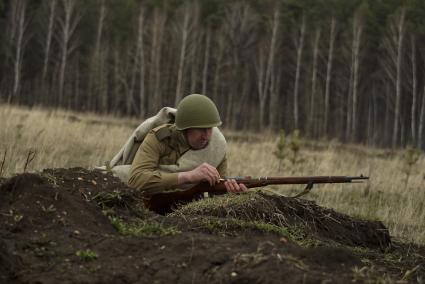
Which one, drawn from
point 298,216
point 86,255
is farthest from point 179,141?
point 86,255

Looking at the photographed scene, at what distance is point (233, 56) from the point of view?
48688 millimetres

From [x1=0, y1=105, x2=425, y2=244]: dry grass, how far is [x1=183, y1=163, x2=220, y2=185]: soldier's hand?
323cm

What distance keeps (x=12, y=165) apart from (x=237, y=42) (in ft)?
127

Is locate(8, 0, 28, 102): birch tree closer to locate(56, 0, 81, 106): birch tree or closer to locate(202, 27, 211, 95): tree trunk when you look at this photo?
locate(56, 0, 81, 106): birch tree

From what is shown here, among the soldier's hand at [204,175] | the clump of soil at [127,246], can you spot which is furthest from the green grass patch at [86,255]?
the soldier's hand at [204,175]

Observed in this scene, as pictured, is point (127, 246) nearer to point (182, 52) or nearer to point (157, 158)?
point (157, 158)

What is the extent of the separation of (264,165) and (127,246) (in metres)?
11.3

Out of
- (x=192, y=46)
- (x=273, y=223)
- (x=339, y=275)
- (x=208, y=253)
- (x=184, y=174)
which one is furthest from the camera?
(x=192, y=46)

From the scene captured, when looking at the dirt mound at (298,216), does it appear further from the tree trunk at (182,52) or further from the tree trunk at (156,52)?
the tree trunk at (156,52)

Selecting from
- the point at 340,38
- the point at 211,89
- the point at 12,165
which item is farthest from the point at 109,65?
the point at 12,165

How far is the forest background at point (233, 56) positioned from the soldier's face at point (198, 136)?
36726 mm

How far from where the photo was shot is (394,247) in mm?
6727

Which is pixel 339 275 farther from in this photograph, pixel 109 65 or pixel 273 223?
pixel 109 65

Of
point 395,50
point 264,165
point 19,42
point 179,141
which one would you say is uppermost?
point 395,50
